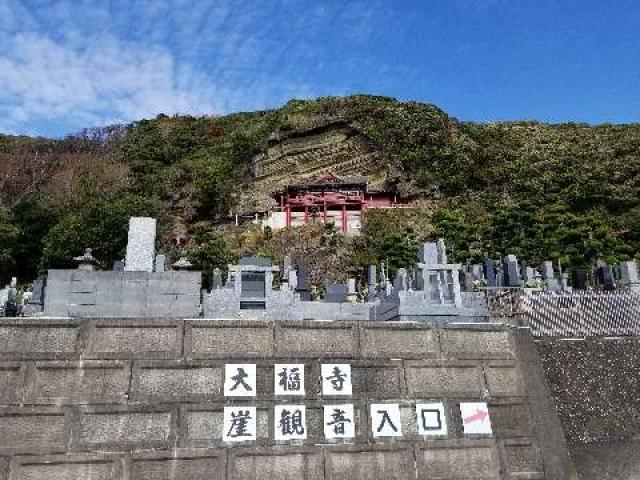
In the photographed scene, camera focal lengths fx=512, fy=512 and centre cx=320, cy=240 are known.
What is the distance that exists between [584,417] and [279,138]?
44820 mm

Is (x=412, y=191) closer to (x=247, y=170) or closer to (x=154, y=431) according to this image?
(x=247, y=170)

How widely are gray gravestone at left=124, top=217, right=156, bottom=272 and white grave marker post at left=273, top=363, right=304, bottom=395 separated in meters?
5.73

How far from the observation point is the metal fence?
9.59m

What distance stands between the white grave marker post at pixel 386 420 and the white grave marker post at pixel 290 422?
768 mm

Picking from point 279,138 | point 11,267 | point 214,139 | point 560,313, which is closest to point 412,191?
point 279,138

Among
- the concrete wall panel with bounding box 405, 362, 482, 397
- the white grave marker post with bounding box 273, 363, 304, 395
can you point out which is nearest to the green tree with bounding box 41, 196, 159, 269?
the white grave marker post with bounding box 273, 363, 304, 395

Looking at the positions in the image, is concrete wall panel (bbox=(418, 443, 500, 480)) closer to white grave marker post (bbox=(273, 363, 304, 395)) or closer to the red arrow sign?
the red arrow sign

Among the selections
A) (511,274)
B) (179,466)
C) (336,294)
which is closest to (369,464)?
(179,466)

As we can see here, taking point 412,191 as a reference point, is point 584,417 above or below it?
below

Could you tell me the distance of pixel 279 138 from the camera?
48938 millimetres

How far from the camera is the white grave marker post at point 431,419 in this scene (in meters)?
5.61

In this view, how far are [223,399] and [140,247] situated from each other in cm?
630

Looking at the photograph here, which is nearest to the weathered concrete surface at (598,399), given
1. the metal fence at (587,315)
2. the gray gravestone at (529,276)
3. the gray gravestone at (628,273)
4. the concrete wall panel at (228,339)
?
the metal fence at (587,315)

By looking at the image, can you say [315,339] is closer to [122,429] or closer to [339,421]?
[339,421]
